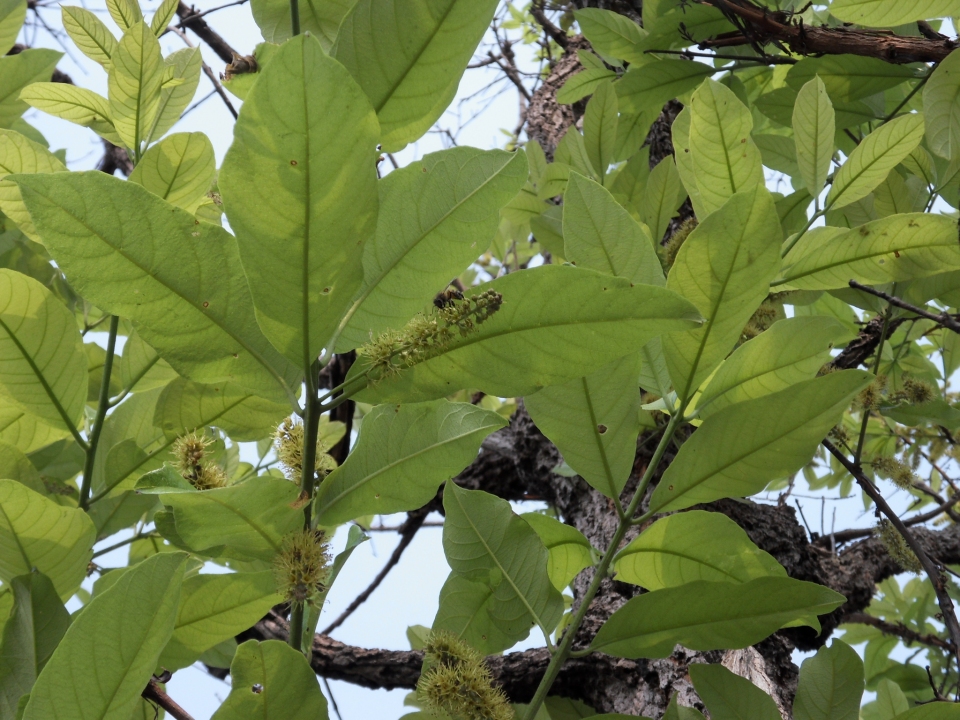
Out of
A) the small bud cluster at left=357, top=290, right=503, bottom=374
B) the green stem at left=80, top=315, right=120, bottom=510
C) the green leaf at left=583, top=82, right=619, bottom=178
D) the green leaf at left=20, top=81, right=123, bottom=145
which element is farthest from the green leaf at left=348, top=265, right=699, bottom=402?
the green leaf at left=583, top=82, right=619, bottom=178

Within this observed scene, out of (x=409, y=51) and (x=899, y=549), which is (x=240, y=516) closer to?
(x=409, y=51)

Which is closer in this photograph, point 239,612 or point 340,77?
point 340,77

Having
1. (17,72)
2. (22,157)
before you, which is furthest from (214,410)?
(17,72)

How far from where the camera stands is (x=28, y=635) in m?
0.79

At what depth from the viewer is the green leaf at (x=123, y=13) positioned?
1103mm

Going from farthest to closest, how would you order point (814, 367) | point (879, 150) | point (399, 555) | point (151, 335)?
point (399, 555)
point (879, 150)
point (814, 367)
point (151, 335)

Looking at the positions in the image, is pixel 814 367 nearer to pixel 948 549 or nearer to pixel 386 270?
pixel 386 270

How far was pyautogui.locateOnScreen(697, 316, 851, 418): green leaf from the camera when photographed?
0.82m

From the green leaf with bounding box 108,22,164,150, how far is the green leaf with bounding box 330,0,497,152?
20.3 inches

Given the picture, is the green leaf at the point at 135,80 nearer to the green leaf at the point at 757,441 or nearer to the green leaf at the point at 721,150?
the green leaf at the point at 721,150

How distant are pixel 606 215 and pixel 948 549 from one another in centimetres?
187

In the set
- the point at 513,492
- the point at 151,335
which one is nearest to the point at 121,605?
the point at 151,335

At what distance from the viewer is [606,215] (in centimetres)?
85

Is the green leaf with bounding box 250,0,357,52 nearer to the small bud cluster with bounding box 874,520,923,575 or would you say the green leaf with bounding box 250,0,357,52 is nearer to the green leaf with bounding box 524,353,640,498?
the green leaf with bounding box 524,353,640,498
